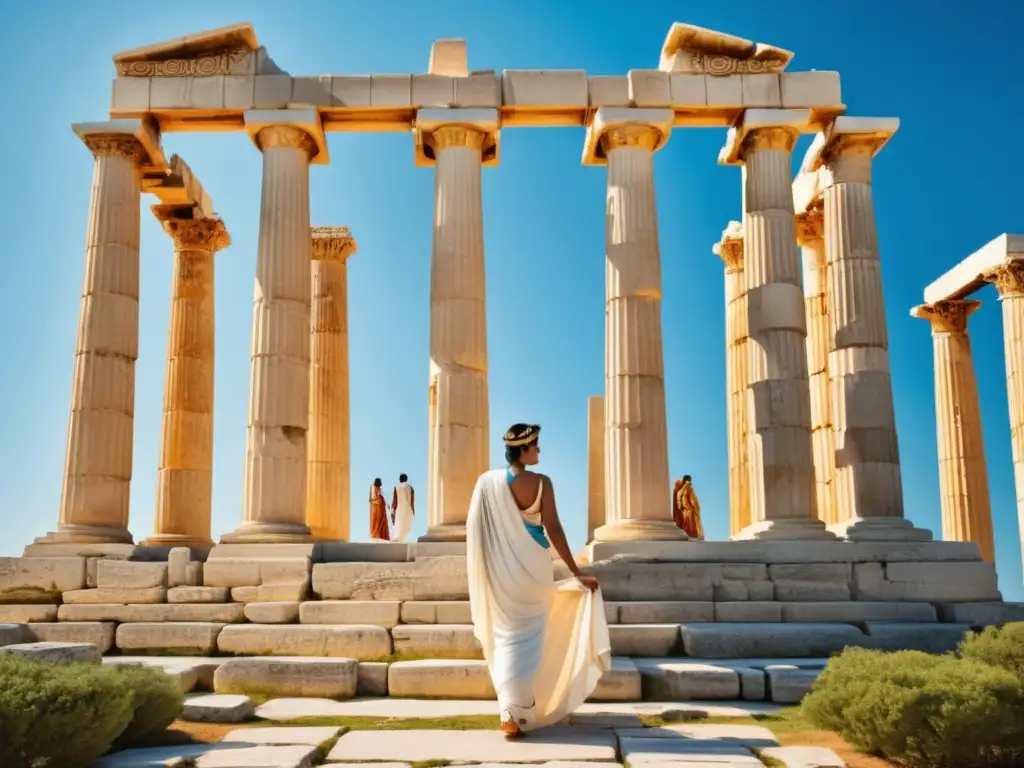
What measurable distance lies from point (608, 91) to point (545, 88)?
1429 mm

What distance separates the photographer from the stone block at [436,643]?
654 inches

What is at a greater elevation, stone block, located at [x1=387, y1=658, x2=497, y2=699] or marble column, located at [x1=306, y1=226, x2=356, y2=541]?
marble column, located at [x1=306, y1=226, x2=356, y2=541]

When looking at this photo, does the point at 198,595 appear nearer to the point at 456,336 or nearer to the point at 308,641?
the point at 308,641

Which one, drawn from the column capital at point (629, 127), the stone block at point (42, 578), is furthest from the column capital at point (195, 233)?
the stone block at point (42, 578)

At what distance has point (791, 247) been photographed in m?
24.1

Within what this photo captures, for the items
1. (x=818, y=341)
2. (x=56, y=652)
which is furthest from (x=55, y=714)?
(x=818, y=341)

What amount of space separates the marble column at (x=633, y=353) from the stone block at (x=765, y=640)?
487cm

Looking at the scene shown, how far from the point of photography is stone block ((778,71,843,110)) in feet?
80.1

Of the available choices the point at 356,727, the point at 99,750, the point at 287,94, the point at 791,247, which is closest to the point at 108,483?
the point at 287,94

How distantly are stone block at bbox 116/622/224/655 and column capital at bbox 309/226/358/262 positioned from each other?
14.3 metres

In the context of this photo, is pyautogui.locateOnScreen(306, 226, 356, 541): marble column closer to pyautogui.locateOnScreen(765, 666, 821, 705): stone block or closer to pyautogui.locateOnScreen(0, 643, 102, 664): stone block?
pyautogui.locateOnScreen(0, 643, 102, 664): stone block

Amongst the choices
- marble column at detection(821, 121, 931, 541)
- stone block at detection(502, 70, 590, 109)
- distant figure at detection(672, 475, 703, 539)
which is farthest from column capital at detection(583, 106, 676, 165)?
distant figure at detection(672, 475, 703, 539)

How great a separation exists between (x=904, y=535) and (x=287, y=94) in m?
16.5

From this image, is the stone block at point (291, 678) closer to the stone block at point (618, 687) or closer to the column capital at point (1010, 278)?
the stone block at point (618, 687)
